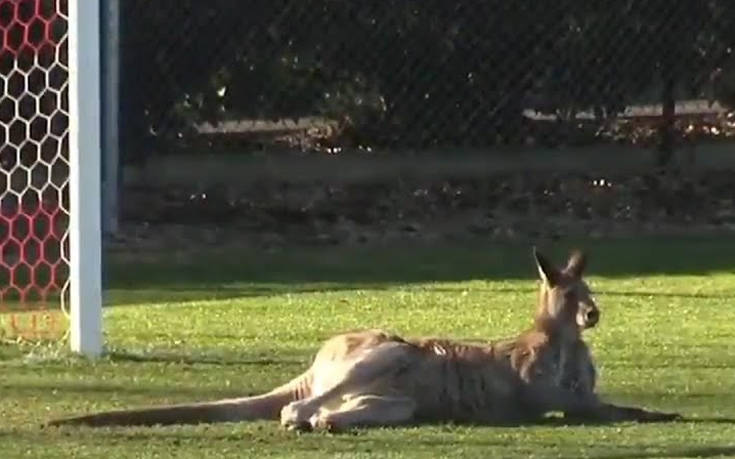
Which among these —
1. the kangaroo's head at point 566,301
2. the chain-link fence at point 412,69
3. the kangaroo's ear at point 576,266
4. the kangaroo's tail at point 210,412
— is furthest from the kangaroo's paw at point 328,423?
the chain-link fence at point 412,69

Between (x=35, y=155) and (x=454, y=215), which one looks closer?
(x=35, y=155)

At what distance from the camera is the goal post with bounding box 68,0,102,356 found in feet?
30.6

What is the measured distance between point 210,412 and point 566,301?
1286mm

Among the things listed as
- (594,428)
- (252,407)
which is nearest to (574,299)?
(594,428)

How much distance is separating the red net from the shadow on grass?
401mm

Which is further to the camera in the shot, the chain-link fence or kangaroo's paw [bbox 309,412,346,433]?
the chain-link fence

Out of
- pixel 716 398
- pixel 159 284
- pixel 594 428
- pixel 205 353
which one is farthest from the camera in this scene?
pixel 159 284

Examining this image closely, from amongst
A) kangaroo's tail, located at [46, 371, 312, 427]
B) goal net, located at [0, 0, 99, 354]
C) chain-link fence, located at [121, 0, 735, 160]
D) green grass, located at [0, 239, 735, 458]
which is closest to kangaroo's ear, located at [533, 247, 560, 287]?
green grass, located at [0, 239, 735, 458]

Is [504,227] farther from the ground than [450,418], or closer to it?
farther from the ground

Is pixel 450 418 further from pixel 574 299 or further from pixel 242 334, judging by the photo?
pixel 242 334

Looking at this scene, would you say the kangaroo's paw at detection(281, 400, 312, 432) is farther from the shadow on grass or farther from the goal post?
the shadow on grass

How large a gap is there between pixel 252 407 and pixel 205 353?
1728 millimetres

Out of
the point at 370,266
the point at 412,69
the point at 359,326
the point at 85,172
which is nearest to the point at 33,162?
the point at 370,266

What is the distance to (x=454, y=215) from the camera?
1459 cm
